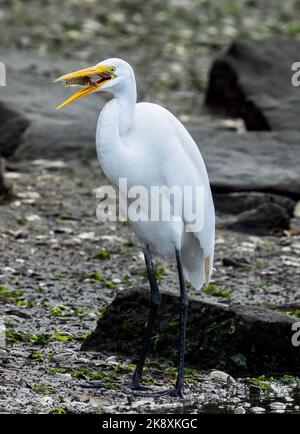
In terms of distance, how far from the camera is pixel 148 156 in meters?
5.83

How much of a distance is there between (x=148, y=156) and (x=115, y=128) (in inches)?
10.9

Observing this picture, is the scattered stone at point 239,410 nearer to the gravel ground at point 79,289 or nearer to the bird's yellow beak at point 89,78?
the gravel ground at point 79,289

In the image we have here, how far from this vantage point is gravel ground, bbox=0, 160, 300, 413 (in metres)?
5.60

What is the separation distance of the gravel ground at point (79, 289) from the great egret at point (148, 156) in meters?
0.28

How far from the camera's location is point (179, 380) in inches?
226

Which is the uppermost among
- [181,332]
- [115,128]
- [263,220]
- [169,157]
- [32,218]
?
[115,128]

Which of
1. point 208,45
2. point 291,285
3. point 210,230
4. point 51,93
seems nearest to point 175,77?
point 208,45

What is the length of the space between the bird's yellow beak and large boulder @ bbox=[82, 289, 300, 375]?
1317mm

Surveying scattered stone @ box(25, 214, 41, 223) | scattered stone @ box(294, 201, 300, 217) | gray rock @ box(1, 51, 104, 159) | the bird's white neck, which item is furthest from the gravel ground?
the bird's white neck

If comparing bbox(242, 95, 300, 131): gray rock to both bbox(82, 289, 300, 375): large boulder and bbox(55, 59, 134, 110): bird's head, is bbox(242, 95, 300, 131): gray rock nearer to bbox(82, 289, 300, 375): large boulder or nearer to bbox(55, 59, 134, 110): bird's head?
bbox(82, 289, 300, 375): large boulder

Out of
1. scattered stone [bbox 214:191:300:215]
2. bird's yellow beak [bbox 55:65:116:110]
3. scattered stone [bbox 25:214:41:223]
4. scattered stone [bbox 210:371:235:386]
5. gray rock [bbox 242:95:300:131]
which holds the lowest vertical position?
scattered stone [bbox 25:214:41:223]

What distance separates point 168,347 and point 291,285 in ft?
6.26

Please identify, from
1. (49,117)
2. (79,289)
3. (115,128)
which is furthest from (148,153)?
(49,117)

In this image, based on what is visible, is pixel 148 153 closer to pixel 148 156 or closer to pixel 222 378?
pixel 148 156
